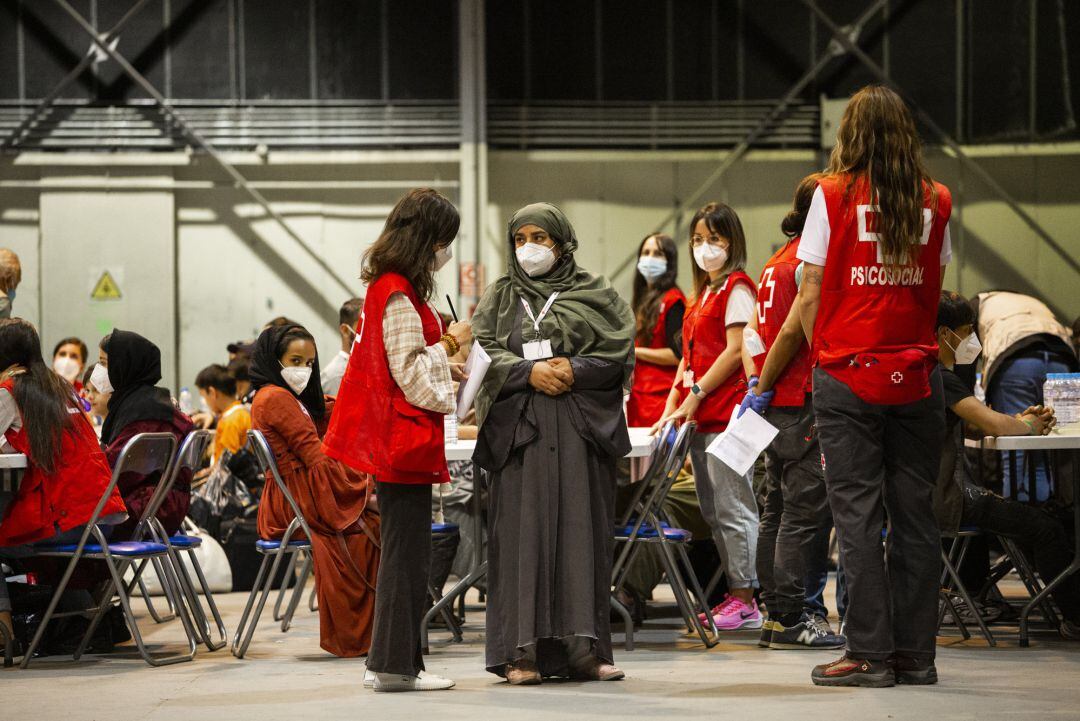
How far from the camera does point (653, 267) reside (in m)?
5.93

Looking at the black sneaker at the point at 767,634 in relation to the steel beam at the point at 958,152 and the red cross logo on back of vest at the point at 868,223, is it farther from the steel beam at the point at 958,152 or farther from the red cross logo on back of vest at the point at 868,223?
the steel beam at the point at 958,152

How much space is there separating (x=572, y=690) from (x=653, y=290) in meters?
2.50

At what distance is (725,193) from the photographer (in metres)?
10.4

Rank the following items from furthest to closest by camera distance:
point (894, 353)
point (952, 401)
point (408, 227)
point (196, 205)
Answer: point (196, 205) → point (952, 401) → point (408, 227) → point (894, 353)

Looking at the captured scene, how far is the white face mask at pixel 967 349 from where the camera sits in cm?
460

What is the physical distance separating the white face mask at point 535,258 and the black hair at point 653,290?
188 centimetres

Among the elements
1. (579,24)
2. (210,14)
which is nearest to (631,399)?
(579,24)

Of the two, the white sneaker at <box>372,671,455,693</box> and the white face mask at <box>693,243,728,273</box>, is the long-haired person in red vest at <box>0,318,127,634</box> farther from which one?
the white face mask at <box>693,243,728,273</box>

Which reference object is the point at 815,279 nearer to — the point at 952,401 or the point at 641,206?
the point at 952,401

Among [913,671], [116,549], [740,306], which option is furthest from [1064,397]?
[116,549]

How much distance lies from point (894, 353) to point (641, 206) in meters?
6.90

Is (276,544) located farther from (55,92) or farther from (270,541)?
(55,92)

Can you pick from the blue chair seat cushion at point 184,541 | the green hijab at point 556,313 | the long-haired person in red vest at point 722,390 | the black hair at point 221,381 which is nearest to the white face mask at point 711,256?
the long-haired person in red vest at point 722,390

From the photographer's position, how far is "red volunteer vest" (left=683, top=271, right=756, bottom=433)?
199 inches
